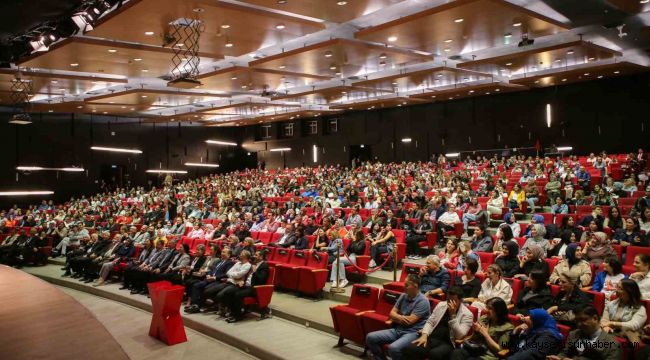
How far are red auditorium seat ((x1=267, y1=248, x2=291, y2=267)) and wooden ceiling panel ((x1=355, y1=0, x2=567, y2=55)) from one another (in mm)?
4827

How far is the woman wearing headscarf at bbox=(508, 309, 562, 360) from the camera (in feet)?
12.8

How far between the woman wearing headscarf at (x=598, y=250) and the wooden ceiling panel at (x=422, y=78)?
8641 millimetres

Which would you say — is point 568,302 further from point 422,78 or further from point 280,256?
point 422,78

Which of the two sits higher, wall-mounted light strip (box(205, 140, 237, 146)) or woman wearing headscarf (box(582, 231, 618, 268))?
wall-mounted light strip (box(205, 140, 237, 146))

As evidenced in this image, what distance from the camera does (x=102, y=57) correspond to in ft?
37.4

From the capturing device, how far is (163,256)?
364 inches

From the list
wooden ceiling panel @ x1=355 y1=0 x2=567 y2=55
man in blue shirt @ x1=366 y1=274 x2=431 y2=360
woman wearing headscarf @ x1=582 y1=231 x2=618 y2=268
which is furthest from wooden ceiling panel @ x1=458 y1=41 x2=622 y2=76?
man in blue shirt @ x1=366 y1=274 x2=431 y2=360

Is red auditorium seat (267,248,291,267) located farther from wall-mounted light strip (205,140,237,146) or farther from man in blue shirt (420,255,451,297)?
wall-mounted light strip (205,140,237,146)

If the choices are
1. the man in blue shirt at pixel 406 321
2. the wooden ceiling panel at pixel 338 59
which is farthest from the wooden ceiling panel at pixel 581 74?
the man in blue shirt at pixel 406 321

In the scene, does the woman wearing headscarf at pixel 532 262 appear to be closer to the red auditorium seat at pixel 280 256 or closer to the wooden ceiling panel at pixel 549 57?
the red auditorium seat at pixel 280 256

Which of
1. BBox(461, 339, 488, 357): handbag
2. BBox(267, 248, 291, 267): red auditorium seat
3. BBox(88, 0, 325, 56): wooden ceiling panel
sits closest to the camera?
BBox(461, 339, 488, 357): handbag

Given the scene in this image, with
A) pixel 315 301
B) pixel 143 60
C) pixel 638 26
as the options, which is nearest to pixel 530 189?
pixel 638 26

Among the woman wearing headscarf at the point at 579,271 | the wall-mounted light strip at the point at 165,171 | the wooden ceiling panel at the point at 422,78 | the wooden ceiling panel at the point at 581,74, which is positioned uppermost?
the wooden ceiling panel at the point at 581,74

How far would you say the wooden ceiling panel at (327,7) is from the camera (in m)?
8.27
